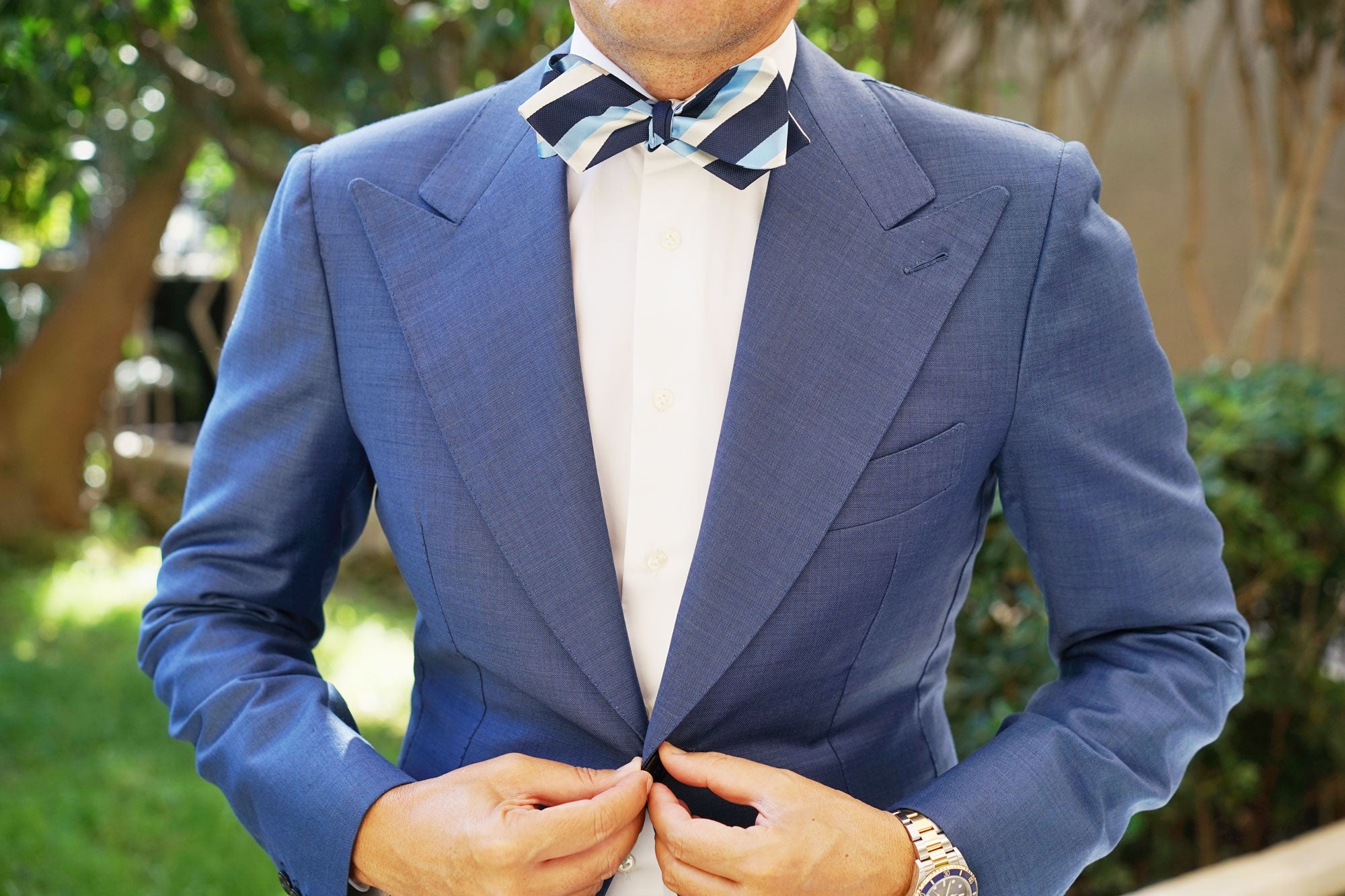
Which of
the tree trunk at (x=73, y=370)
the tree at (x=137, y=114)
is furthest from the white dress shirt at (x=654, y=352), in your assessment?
the tree trunk at (x=73, y=370)

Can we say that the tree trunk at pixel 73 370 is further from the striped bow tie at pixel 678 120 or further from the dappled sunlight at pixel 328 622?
the striped bow tie at pixel 678 120

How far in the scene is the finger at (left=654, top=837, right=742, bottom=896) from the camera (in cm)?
105

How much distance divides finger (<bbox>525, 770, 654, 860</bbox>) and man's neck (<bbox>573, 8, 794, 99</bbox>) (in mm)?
Answer: 700

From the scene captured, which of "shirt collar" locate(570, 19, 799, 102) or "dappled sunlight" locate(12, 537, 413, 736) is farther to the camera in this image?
"dappled sunlight" locate(12, 537, 413, 736)

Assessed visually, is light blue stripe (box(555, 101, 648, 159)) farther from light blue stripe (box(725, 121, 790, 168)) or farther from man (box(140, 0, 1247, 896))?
light blue stripe (box(725, 121, 790, 168))

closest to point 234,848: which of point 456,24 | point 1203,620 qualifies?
point 456,24

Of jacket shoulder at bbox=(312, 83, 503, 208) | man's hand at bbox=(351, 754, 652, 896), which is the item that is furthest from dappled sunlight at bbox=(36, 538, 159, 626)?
man's hand at bbox=(351, 754, 652, 896)

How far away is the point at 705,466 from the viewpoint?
1.23 meters

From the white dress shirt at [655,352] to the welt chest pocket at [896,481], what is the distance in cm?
15

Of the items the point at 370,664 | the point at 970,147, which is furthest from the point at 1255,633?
the point at 370,664

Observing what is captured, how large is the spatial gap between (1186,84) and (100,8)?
404cm

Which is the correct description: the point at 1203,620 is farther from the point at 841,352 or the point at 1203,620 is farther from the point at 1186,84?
the point at 1186,84

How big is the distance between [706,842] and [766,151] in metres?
0.66

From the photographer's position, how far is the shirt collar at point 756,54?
1.26m
